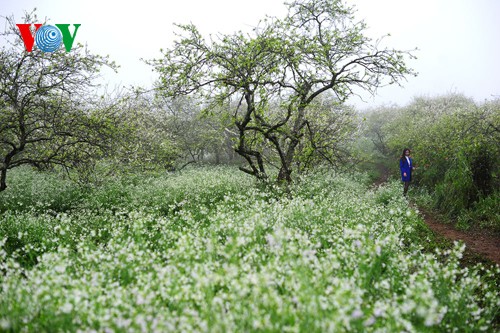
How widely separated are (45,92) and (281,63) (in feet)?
27.8

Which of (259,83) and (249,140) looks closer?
(259,83)

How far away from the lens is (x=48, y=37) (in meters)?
10.5

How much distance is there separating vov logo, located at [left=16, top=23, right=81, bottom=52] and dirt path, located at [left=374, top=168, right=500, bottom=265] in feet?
46.0

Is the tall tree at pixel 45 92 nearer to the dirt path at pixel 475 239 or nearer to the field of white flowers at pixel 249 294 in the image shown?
the field of white flowers at pixel 249 294

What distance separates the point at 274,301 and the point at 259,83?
29.7 feet

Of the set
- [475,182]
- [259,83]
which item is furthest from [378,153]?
[259,83]

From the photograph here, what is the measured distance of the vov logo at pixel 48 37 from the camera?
1025cm

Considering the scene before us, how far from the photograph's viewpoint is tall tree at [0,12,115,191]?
1020 centimetres

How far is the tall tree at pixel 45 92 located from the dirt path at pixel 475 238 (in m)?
12.2

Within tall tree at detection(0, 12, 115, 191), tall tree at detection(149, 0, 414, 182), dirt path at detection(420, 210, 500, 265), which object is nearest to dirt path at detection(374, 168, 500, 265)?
dirt path at detection(420, 210, 500, 265)

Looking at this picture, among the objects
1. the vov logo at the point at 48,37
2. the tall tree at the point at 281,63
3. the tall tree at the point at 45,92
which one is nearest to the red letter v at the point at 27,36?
the vov logo at the point at 48,37

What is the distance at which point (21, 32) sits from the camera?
33.7ft

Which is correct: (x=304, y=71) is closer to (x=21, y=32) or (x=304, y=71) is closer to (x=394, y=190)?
(x=394, y=190)

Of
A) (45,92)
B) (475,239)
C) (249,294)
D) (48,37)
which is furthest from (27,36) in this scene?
(475,239)
